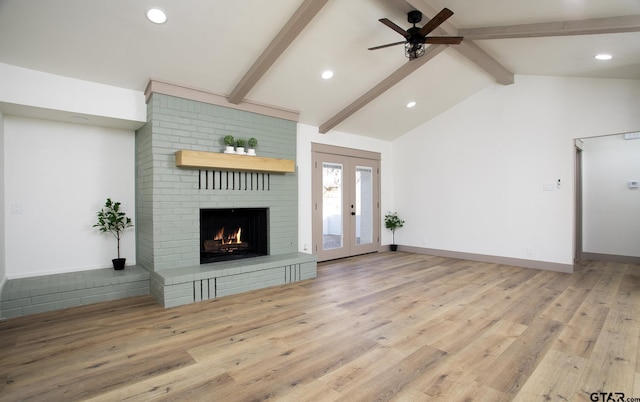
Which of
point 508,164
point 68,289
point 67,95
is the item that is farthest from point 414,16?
point 68,289

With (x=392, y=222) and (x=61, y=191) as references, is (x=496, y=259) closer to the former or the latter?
(x=392, y=222)

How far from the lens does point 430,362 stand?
7.56ft

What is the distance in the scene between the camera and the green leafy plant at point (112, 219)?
13.6ft

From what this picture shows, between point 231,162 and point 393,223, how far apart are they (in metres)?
4.22

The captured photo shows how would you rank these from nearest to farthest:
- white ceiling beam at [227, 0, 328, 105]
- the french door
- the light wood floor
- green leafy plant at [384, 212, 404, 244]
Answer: the light wood floor → white ceiling beam at [227, 0, 328, 105] → the french door → green leafy plant at [384, 212, 404, 244]

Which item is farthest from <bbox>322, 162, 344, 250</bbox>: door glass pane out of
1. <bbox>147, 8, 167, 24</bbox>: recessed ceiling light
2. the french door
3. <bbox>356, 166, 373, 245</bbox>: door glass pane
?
<bbox>147, 8, 167, 24</bbox>: recessed ceiling light

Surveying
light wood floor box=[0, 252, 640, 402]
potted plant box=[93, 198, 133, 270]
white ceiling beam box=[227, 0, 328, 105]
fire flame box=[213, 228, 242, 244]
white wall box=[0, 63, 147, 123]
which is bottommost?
light wood floor box=[0, 252, 640, 402]

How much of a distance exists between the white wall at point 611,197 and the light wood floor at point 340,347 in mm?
2490

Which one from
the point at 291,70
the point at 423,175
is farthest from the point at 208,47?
the point at 423,175

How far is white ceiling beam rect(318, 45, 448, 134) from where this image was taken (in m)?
4.37

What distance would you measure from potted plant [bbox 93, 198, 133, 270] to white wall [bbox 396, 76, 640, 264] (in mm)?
5514

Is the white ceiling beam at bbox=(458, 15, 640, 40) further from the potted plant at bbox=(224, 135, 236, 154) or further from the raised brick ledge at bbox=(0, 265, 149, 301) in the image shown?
the raised brick ledge at bbox=(0, 265, 149, 301)

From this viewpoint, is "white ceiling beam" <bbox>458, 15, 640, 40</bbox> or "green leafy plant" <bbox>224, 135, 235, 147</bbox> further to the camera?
"green leafy plant" <bbox>224, 135, 235, 147</bbox>

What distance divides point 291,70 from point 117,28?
197 centimetres
